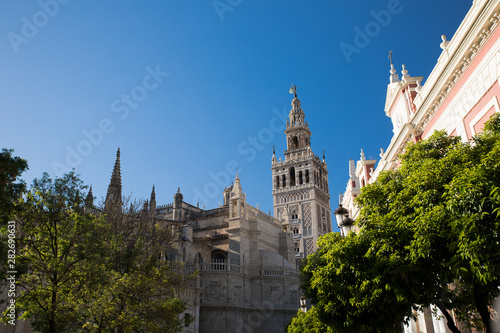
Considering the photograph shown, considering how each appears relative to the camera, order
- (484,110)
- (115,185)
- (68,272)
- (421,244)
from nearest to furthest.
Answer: (421,244) → (484,110) → (68,272) → (115,185)

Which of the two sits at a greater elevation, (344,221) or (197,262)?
(197,262)

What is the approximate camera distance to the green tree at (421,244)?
21.8ft

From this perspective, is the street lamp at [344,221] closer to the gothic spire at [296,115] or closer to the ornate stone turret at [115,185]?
the ornate stone turret at [115,185]

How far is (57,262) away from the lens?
12797 mm

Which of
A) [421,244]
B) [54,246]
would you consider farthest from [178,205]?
[421,244]

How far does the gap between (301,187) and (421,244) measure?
57.6m

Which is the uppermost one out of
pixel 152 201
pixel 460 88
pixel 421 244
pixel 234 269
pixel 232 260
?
pixel 152 201

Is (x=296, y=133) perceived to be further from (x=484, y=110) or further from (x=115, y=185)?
(x=484, y=110)

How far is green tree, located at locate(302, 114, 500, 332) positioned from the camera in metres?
6.64

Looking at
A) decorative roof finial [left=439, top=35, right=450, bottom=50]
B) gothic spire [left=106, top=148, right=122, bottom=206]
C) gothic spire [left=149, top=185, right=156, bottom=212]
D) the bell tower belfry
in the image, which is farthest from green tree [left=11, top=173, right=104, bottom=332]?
the bell tower belfry

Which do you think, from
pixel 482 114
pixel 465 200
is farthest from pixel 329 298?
pixel 482 114

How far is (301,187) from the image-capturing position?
213 feet

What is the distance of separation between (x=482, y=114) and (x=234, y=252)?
25.9 m

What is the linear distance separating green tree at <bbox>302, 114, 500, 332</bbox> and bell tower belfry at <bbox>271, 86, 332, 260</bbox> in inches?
1982
